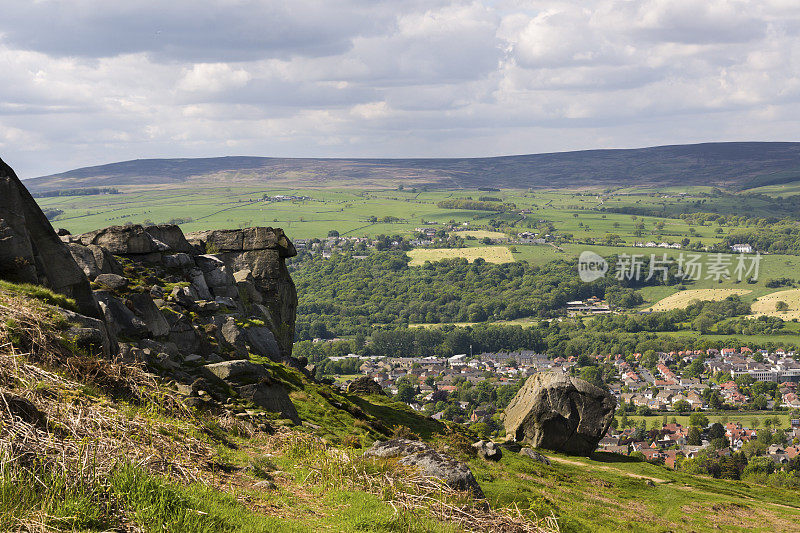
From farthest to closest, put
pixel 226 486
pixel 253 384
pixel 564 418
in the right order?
1. pixel 564 418
2. pixel 253 384
3. pixel 226 486

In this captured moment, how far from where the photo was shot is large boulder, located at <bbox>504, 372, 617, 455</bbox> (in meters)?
45.4

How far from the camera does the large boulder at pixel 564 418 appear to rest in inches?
1786

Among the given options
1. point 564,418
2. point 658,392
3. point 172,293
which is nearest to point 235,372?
point 172,293

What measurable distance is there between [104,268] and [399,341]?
140667mm

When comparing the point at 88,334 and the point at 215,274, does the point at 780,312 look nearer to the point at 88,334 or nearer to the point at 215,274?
the point at 215,274

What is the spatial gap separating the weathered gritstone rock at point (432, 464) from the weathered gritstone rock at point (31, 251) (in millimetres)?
10522

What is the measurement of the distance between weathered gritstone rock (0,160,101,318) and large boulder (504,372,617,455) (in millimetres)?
32029

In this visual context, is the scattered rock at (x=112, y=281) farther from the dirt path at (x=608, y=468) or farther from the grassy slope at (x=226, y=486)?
the dirt path at (x=608, y=468)

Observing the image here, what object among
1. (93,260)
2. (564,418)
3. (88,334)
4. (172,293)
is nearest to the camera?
(88,334)

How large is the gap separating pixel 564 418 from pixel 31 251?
3507cm

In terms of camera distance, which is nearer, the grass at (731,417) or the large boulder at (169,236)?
the large boulder at (169,236)

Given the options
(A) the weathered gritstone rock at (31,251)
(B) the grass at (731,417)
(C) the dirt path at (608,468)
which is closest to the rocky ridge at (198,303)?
(A) the weathered gritstone rock at (31,251)

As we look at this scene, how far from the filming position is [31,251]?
20.0m

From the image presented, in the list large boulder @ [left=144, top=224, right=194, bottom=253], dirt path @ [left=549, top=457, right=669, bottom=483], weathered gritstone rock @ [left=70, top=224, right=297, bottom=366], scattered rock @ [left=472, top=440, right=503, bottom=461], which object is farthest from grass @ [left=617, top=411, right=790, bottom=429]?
large boulder @ [left=144, top=224, right=194, bottom=253]
